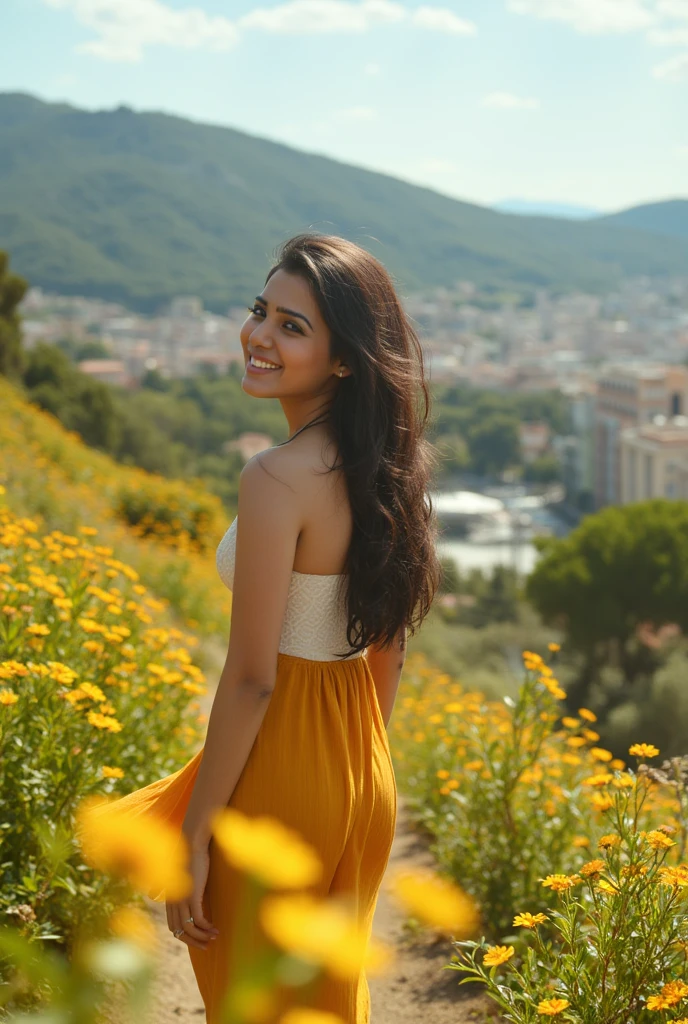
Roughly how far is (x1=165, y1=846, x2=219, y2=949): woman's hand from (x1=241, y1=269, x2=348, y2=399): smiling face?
70 centimetres

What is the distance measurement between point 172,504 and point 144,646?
5.69m

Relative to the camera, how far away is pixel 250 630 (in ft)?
4.91

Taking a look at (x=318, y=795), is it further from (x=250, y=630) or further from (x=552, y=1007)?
(x=552, y=1007)

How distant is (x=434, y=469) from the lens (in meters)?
1.90

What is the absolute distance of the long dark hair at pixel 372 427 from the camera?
1.59 m

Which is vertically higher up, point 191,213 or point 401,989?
point 191,213

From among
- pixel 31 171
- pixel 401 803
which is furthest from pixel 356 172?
pixel 401 803

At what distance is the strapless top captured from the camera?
5.20 ft

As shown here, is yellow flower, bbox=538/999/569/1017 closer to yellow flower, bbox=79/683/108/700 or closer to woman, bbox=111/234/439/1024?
woman, bbox=111/234/439/1024

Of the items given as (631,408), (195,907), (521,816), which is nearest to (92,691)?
(195,907)

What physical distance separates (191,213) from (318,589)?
133031 mm

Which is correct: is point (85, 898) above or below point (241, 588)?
below

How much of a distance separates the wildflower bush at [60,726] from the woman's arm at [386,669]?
0.48 m

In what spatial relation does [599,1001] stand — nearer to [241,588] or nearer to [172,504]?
[241,588]
